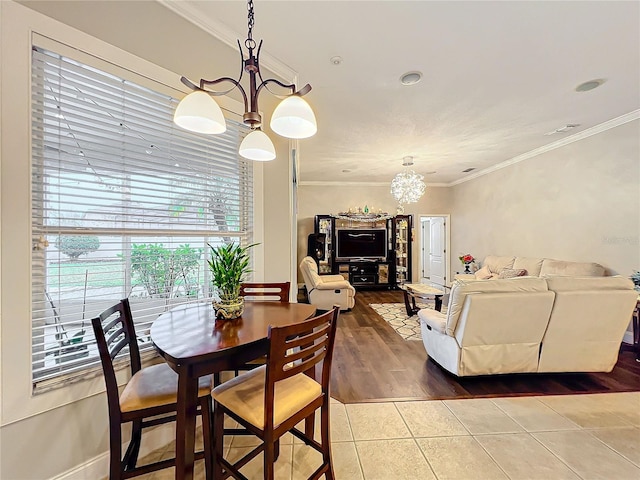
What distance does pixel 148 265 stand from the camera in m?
1.77

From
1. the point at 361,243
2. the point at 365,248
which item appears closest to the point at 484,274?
the point at 365,248

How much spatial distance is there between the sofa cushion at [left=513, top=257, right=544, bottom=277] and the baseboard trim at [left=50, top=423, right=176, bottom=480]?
5.52 metres

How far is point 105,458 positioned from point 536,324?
3.33 meters

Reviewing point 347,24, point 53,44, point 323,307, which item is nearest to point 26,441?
point 53,44

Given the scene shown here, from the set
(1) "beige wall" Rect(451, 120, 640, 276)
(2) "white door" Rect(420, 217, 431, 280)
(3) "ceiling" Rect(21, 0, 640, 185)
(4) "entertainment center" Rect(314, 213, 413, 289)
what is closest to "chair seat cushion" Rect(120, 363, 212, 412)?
(3) "ceiling" Rect(21, 0, 640, 185)

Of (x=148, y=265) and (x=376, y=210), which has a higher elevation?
(x=376, y=210)

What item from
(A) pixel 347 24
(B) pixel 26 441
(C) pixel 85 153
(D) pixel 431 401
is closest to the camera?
(B) pixel 26 441

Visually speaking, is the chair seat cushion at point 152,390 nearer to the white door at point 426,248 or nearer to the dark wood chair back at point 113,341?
the dark wood chair back at point 113,341

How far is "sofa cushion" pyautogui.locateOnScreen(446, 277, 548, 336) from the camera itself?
91.9 inches

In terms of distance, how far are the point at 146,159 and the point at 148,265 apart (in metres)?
0.69

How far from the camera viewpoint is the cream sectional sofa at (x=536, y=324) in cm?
234

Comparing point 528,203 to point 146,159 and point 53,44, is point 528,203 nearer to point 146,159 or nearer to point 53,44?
point 146,159

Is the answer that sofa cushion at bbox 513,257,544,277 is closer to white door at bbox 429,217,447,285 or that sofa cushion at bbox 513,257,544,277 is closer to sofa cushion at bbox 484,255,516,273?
sofa cushion at bbox 484,255,516,273

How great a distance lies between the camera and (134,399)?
1305mm
